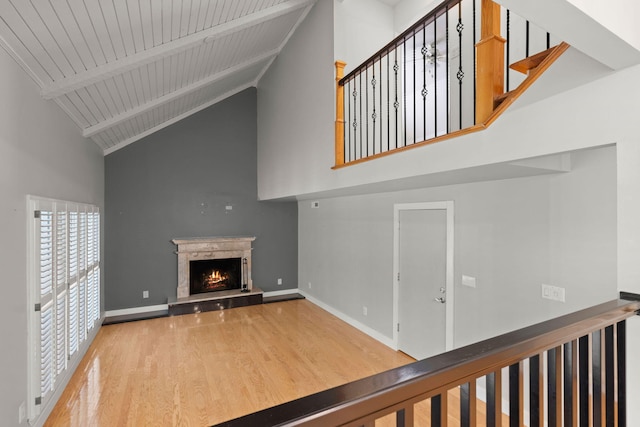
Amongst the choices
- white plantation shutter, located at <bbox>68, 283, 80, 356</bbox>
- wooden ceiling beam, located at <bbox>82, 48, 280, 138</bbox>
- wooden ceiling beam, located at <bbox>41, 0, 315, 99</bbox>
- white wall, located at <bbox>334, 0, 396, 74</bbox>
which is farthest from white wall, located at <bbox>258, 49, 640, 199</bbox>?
white plantation shutter, located at <bbox>68, 283, 80, 356</bbox>

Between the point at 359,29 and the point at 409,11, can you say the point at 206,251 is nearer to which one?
the point at 359,29

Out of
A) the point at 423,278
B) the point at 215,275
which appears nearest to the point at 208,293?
the point at 215,275

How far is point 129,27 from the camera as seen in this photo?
8.07ft

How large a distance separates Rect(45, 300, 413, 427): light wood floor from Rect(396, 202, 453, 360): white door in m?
0.38

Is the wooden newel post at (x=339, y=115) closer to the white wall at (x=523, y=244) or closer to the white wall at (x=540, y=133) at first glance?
the white wall at (x=540, y=133)

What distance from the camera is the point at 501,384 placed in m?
1.14

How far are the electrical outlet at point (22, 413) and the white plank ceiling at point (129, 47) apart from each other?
8.06ft

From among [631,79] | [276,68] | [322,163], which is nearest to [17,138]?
[322,163]

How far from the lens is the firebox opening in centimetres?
636

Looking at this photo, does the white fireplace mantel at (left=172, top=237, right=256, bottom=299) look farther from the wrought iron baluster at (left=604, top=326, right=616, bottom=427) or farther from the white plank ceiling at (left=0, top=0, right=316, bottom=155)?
the wrought iron baluster at (left=604, top=326, right=616, bottom=427)

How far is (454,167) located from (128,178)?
5.67 metres

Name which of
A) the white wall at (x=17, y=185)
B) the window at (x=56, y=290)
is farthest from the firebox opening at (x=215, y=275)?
the white wall at (x=17, y=185)

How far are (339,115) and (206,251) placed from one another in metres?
3.88

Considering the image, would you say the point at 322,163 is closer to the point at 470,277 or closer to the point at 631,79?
the point at 470,277
